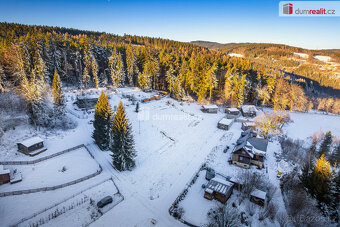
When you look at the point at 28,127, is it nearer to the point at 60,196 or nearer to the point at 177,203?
the point at 60,196

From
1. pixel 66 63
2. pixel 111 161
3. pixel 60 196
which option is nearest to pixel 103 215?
pixel 60 196

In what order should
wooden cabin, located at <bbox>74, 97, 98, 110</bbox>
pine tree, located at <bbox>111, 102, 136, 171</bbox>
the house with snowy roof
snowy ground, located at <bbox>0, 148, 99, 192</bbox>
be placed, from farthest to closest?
1. wooden cabin, located at <bbox>74, 97, 98, 110</bbox>
2. the house with snowy roof
3. pine tree, located at <bbox>111, 102, 136, 171</bbox>
4. snowy ground, located at <bbox>0, 148, 99, 192</bbox>

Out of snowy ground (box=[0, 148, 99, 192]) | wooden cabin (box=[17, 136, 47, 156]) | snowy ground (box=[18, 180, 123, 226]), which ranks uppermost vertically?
wooden cabin (box=[17, 136, 47, 156])

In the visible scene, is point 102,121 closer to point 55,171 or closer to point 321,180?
point 55,171

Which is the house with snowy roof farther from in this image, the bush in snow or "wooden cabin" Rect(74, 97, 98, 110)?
"wooden cabin" Rect(74, 97, 98, 110)

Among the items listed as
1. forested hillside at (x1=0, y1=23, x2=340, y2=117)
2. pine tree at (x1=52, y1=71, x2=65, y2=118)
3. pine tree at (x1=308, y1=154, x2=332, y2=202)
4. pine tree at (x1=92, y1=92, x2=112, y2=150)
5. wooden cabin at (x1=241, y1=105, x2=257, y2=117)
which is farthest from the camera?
forested hillside at (x1=0, y1=23, x2=340, y2=117)

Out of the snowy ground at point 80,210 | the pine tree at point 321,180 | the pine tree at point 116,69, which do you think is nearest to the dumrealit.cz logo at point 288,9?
the pine tree at point 321,180

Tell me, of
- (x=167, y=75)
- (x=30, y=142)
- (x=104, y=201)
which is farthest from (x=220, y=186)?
(x=167, y=75)

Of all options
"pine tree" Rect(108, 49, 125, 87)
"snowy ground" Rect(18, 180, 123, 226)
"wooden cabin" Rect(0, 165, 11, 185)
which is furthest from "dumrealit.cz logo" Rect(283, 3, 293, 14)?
"pine tree" Rect(108, 49, 125, 87)
